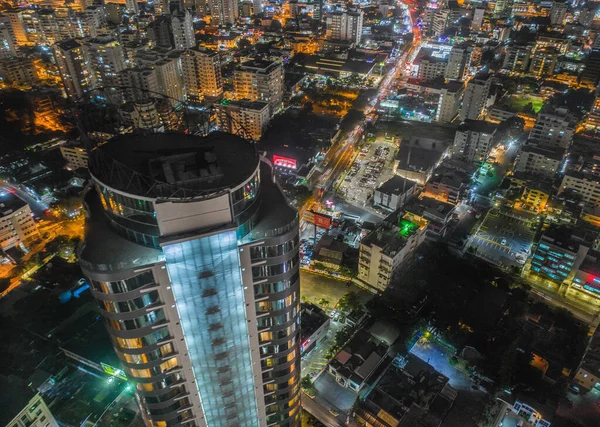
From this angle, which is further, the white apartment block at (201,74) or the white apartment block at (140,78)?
the white apartment block at (201,74)

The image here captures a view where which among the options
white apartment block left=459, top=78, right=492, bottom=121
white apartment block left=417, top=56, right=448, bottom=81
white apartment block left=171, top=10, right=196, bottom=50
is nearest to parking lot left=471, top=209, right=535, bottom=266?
white apartment block left=459, top=78, right=492, bottom=121

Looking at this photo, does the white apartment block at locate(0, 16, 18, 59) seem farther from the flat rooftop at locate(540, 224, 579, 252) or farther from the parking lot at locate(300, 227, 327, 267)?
the flat rooftop at locate(540, 224, 579, 252)

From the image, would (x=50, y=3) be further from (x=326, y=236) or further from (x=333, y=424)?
(x=333, y=424)

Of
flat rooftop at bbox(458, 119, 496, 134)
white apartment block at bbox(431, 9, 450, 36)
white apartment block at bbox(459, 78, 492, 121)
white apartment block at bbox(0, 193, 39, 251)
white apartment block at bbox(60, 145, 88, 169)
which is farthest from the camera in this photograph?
white apartment block at bbox(431, 9, 450, 36)

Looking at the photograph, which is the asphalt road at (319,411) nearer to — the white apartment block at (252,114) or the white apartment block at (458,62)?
the white apartment block at (252,114)

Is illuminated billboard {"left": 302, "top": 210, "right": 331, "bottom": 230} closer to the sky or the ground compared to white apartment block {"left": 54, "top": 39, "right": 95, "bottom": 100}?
closer to the ground

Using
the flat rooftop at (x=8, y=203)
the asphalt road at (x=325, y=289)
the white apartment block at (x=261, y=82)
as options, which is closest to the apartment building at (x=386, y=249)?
the asphalt road at (x=325, y=289)

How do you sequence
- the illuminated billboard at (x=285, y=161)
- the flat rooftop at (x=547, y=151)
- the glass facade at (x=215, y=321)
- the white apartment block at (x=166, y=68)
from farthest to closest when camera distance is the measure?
the white apartment block at (x=166, y=68), the illuminated billboard at (x=285, y=161), the flat rooftop at (x=547, y=151), the glass facade at (x=215, y=321)
